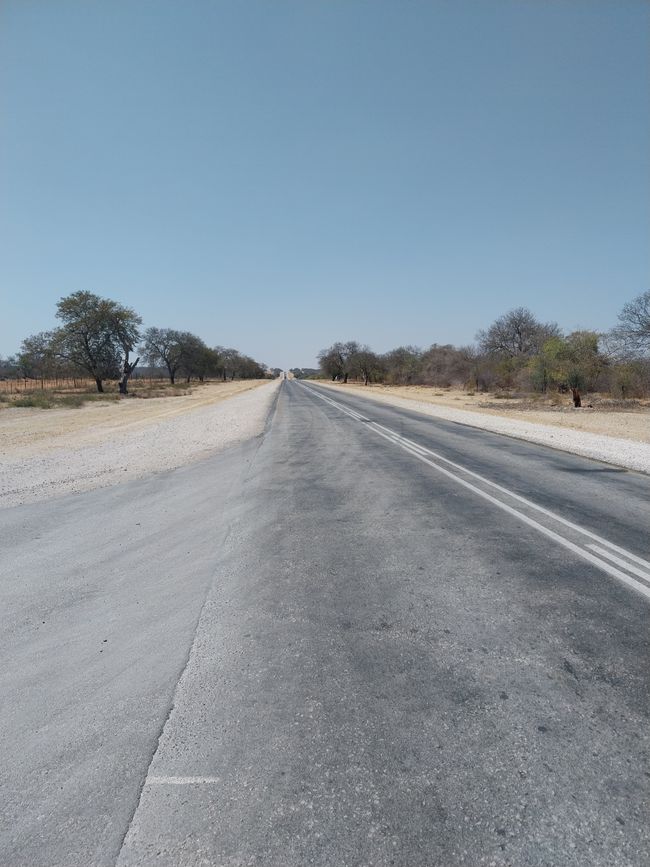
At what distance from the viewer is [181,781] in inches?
86.4

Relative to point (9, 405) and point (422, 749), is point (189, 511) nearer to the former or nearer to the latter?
point (422, 749)

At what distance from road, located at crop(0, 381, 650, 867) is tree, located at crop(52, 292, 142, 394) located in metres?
54.4

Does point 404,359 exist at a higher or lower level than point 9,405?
higher

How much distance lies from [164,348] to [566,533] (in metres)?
101

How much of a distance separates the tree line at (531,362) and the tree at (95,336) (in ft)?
139

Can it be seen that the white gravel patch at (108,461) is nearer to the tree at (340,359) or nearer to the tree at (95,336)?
the tree at (95,336)

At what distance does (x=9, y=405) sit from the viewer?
118 feet

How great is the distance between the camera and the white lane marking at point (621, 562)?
14.4 feet

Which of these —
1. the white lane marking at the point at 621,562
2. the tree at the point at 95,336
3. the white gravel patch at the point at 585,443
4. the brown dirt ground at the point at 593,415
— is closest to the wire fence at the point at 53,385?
the tree at the point at 95,336

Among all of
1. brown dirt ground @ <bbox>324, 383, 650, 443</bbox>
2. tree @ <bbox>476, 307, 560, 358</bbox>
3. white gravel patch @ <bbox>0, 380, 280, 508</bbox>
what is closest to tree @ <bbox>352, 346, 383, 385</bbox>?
tree @ <bbox>476, 307, 560, 358</bbox>

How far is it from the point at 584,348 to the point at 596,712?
3149 centimetres

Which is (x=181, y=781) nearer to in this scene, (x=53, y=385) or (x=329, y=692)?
(x=329, y=692)

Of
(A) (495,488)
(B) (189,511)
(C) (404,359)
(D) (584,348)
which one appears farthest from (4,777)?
(C) (404,359)

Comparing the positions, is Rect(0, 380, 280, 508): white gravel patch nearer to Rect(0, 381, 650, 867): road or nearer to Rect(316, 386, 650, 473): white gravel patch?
Rect(0, 381, 650, 867): road
